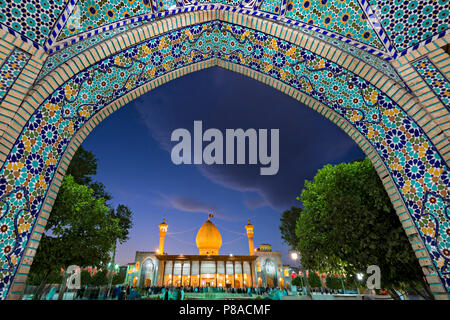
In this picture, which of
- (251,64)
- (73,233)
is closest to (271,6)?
(251,64)

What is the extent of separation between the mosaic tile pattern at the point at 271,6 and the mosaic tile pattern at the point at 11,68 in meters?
3.41

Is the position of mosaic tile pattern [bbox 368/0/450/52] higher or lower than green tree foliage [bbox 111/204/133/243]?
lower

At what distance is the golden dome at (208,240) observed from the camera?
2514cm

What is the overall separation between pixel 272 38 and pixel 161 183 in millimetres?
Result: 28078

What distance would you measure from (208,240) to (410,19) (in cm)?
2480

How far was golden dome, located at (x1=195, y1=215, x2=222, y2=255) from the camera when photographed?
25.1 m

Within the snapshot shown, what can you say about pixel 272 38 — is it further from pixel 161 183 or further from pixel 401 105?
pixel 161 183

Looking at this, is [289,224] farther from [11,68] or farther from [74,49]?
[11,68]

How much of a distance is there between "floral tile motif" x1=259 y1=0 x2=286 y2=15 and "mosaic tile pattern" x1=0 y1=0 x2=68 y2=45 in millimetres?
2802

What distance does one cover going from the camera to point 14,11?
2.91 m

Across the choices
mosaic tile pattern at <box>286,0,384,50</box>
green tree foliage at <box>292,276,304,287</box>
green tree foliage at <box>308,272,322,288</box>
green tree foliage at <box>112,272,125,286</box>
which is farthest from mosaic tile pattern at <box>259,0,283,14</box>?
green tree foliage at <box>292,276,304,287</box>

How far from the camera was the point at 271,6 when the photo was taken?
379 cm

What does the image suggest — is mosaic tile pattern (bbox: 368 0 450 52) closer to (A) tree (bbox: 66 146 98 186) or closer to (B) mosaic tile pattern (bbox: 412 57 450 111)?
(B) mosaic tile pattern (bbox: 412 57 450 111)
